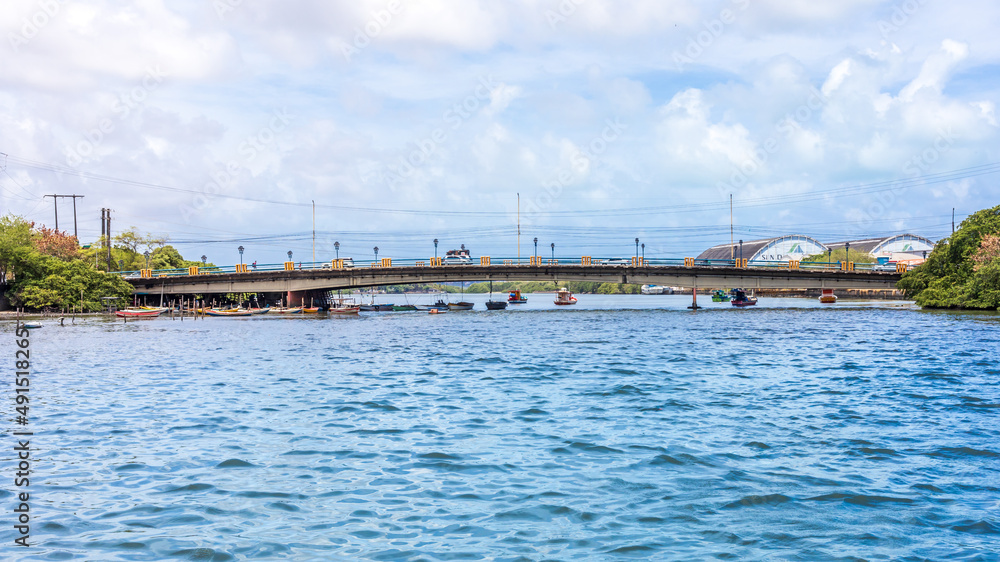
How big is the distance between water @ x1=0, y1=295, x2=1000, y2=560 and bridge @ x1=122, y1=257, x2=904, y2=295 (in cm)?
6165

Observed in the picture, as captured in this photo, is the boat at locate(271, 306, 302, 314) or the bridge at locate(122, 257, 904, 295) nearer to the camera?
the bridge at locate(122, 257, 904, 295)

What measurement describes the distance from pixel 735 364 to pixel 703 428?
49.0 feet

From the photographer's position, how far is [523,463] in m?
13.7

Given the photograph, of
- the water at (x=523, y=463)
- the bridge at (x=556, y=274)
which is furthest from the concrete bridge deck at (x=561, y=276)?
the water at (x=523, y=463)

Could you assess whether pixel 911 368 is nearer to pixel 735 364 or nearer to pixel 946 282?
pixel 735 364

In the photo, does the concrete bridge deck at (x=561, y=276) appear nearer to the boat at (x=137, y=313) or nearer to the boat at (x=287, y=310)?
the boat at (x=287, y=310)

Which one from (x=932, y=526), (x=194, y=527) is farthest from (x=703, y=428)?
(x=194, y=527)

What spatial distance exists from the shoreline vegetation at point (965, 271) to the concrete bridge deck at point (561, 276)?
26.8 feet

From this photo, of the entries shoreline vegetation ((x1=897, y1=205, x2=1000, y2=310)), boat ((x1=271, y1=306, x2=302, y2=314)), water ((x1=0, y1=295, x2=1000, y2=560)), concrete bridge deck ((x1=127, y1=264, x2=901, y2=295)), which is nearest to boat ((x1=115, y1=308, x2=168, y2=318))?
concrete bridge deck ((x1=127, y1=264, x2=901, y2=295))

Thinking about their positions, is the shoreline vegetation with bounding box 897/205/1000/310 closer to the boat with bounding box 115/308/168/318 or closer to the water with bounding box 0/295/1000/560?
the water with bounding box 0/295/1000/560

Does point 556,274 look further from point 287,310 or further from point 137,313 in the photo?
point 137,313

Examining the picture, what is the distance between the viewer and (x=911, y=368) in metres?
27.8

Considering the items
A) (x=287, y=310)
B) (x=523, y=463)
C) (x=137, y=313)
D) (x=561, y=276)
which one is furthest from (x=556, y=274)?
(x=523, y=463)

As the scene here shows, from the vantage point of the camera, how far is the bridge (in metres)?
91.2
